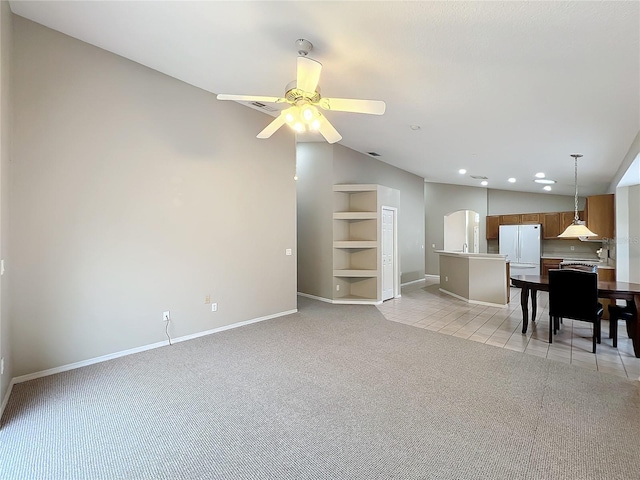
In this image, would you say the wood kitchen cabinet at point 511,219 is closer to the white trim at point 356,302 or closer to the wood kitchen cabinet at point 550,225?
the wood kitchen cabinet at point 550,225

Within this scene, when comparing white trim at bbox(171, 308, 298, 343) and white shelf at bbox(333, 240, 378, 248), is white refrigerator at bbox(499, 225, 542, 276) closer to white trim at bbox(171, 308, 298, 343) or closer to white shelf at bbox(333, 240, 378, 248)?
white shelf at bbox(333, 240, 378, 248)

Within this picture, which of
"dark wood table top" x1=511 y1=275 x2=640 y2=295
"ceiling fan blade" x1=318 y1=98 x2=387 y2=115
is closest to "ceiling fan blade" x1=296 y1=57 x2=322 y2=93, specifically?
"ceiling fan blade" x1=318 y1=98 x2=387 y2=115

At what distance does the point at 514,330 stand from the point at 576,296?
102cm

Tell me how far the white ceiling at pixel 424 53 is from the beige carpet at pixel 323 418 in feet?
9.57

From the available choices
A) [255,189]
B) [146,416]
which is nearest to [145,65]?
[255,189]

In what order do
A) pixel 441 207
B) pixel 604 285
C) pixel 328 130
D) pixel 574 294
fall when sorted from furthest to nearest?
1. pixel 441 207
2. pixel 604 285
3. pixel 574 294
4. pixel 328 130

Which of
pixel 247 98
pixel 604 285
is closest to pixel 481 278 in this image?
pixel 604 285

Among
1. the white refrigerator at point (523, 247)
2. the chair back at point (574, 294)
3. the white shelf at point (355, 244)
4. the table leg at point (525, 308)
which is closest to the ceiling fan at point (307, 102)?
the chair back at point (574, 294)

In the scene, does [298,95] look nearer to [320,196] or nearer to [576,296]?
[320,196]

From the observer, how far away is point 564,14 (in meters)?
2.14

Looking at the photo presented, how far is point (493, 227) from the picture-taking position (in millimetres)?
9500

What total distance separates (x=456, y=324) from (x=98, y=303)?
4834mm

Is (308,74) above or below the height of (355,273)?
above

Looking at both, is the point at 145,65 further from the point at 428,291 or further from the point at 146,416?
the point at 428,291
